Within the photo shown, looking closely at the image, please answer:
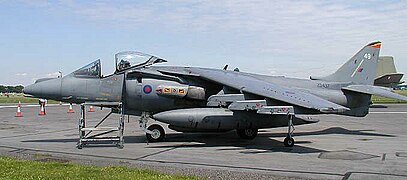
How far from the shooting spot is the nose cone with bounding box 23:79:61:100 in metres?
12.1

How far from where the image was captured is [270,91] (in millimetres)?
11711

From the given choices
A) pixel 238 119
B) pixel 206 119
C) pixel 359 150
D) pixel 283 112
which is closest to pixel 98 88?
pixel 206 119

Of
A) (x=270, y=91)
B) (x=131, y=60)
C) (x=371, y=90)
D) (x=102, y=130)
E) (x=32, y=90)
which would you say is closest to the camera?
(x=270, y=91)

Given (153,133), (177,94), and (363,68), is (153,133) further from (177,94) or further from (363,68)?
(363,68)

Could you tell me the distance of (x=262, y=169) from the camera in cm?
814

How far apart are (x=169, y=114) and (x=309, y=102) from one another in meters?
4.23

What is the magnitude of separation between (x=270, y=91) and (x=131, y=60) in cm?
472

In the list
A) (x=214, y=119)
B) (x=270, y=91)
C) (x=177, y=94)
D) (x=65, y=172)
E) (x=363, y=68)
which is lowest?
(x=65, y=172)

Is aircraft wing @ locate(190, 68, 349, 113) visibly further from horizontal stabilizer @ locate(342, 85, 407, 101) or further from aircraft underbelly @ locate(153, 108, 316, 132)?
horizontal stabilizer @ locate(342, 85, 407, 101)

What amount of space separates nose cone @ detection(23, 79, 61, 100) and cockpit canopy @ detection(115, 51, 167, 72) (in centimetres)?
201

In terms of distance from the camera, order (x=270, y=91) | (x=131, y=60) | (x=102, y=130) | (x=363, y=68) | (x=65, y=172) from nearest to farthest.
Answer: (x=65, y=172)
(x=270, y=91)
(x=102, y=130)
(x=131, y=60)
(x=363, y=68)

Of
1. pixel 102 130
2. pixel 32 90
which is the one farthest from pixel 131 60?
pixel 32 90

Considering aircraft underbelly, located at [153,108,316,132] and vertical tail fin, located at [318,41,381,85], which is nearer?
aircraft underbelly, located at [153,108,316,132]

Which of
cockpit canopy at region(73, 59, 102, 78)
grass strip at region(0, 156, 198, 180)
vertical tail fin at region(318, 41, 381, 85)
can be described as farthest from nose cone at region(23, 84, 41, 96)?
vertical tail fin at region(318, 41, 381, 85)
